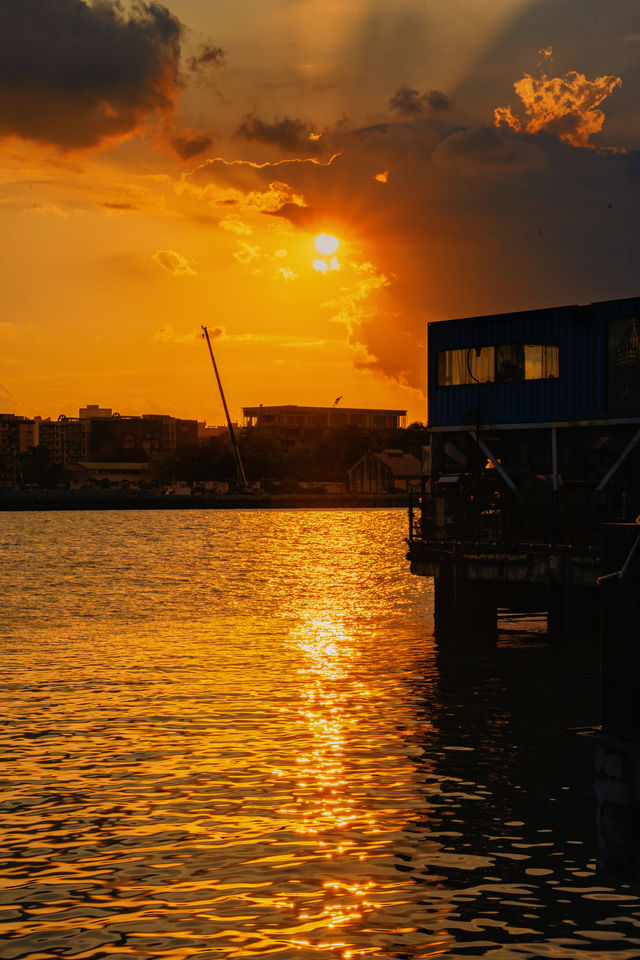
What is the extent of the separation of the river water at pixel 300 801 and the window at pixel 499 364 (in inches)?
356

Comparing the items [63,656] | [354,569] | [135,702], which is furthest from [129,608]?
[354,569]

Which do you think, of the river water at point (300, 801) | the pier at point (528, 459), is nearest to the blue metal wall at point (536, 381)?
the pier at point (528, 459)

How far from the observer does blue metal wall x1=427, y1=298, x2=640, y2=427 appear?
3900cm

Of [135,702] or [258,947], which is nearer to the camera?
[258,947]

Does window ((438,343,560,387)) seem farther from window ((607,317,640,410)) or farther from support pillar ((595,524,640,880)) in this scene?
support pillar ((595,524,640,880))

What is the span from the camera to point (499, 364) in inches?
1644

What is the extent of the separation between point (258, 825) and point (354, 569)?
225ft

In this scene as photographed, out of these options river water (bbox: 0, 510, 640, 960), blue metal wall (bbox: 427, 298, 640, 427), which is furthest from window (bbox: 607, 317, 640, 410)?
river water (bbox: 0, 510, 640, 960)

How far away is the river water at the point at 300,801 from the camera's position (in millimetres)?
12336

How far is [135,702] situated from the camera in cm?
2666

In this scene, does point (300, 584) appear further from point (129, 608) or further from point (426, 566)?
point (426, 566)

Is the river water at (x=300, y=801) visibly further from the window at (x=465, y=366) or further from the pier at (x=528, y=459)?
the window at (x=465, y=366)

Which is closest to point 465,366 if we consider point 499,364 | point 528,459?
point 499,364

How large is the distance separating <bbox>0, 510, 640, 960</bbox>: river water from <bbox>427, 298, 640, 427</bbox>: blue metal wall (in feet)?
25.9
